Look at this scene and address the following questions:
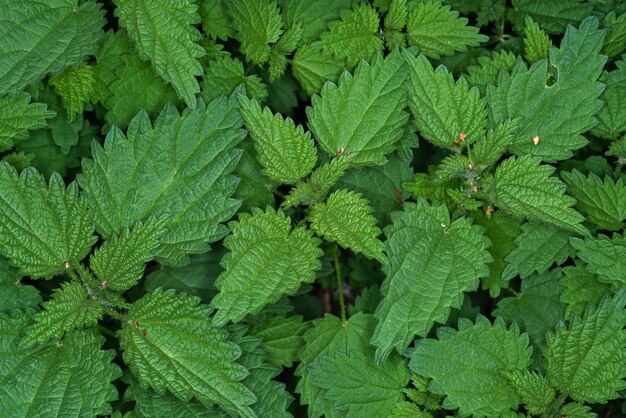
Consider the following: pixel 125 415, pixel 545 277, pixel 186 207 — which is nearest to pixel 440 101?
pixel 545 277

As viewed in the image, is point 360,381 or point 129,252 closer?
point 129,252

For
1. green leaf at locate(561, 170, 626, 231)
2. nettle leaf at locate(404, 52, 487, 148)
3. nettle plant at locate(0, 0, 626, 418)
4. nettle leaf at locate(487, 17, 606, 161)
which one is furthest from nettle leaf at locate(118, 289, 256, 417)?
green leaf at locate(561, 170, 626, 231)

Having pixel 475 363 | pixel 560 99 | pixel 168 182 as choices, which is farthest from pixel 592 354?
pixel 168 182

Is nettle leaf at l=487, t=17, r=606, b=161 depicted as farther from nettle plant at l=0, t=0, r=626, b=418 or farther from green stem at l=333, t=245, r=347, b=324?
green stem at l=333, t=245, r=347, b=324

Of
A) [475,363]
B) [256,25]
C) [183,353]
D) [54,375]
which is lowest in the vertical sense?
[475,363]

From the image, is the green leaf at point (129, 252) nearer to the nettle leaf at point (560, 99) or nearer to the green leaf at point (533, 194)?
the green leaf at point (533, 194)

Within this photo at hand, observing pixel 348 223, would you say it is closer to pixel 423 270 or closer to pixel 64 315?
pixel 423 270

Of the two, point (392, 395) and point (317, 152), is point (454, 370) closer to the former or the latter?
point (392, 395)

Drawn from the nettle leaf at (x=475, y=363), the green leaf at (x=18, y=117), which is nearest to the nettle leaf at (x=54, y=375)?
the green leaf at (x=18, y=117)
